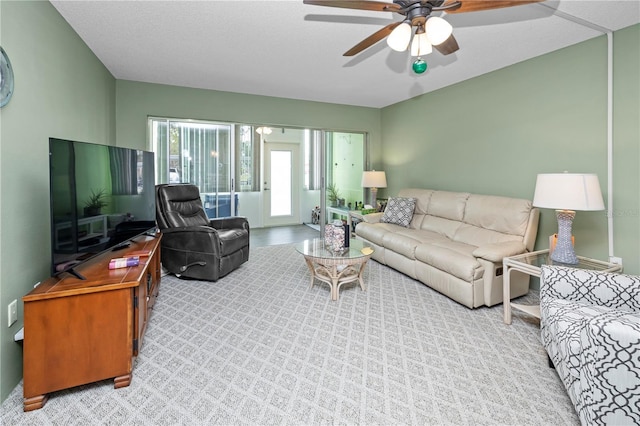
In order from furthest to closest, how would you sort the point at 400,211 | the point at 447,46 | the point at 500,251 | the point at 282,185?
the point at 282,185
the point at 400,211
the point at 500,251
the point at 447,46

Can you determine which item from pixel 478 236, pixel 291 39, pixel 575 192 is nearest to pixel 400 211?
pixel 478 236

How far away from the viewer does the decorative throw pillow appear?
4.50 m

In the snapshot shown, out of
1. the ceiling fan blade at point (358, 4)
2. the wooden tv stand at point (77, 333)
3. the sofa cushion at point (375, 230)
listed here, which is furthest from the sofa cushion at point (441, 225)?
the wooden tv stand at point (77, 333)

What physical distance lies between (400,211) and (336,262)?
75.1 inches

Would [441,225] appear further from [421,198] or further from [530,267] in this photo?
[530,267]

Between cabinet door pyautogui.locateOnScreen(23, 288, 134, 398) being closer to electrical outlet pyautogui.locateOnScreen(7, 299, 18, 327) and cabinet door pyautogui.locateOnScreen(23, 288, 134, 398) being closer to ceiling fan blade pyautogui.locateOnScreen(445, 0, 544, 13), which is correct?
electrical outlet pyautogui.locateOnScreen(7, 299, 18, 327)

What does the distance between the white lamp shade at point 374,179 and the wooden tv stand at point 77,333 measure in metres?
4.26

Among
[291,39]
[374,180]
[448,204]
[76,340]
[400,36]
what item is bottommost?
[76,340]

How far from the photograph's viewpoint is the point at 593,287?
189 cm

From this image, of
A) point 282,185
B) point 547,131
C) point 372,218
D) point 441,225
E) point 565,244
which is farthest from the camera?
point 282,185

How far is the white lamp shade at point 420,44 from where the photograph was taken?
2.06 meters

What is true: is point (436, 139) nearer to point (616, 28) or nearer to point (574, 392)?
point (616, 28)

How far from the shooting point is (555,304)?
5.99 feet

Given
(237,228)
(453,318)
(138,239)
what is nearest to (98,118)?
(138,239)
